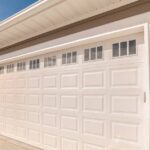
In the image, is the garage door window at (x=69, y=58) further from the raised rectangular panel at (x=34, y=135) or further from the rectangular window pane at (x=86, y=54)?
the raised rectangular panel at (x=34, y=135)

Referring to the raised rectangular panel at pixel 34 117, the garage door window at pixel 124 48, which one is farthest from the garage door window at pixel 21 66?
the garage door window at pixel 124 48

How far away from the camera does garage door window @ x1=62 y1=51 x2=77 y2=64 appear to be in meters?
5.09

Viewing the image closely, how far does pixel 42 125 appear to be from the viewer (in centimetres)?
588

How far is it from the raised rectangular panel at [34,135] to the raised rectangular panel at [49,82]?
1.26m

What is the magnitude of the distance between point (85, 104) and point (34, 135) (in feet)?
7.11

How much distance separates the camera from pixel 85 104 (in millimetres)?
4727

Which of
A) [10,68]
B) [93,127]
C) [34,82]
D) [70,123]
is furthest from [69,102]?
[10,68]

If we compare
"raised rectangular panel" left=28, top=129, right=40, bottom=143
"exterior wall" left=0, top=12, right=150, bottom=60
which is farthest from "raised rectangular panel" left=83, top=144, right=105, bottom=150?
"exterior wall" left=0, top=12, right=150, bottom=60

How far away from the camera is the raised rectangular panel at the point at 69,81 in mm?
4994

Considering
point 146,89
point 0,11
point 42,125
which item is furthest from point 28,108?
point 0,11

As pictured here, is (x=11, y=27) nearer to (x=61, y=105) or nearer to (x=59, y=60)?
(x=59, y=60)

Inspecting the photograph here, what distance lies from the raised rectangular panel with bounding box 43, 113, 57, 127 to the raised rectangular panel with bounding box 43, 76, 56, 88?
694 millimetres

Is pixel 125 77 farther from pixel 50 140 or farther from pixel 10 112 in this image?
pixel 10 112

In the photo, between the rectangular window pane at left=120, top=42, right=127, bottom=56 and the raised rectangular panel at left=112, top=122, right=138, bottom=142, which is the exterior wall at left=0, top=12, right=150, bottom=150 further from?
the rectangular window pane at left=120, top=42, right=127, bottom=56
